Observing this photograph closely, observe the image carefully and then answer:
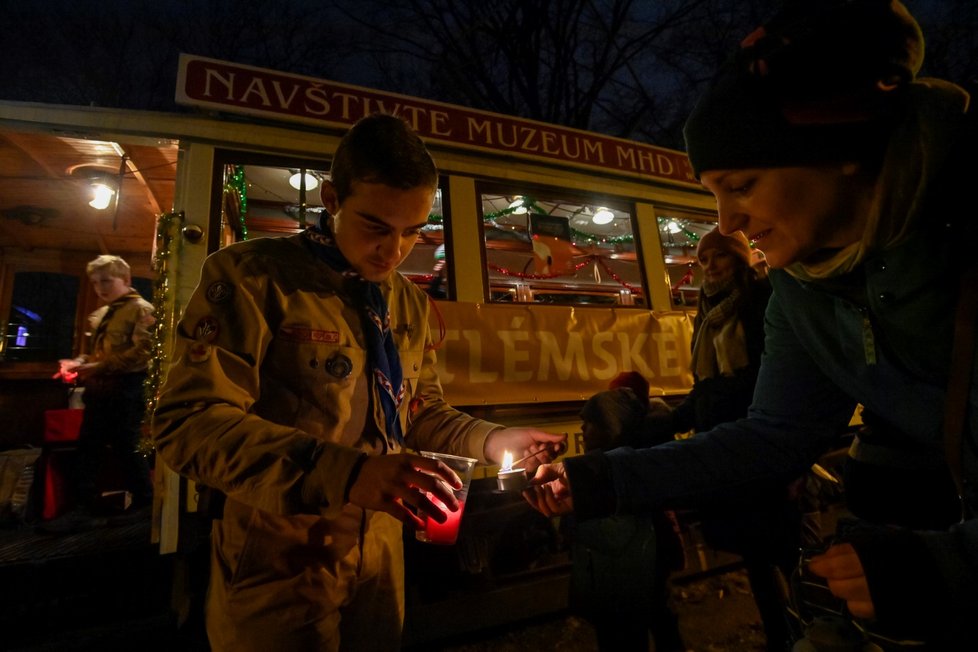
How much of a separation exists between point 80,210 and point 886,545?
881 cm

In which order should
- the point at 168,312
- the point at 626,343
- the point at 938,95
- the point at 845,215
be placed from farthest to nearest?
the point at 626,343 → the point at 168,312 → the point at 845,215 → the point at 938,95

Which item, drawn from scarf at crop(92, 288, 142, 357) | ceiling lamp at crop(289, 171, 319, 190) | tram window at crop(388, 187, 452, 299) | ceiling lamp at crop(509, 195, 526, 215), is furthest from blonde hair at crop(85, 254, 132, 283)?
ceiling lamp at crop(509, 195, 526, 215)

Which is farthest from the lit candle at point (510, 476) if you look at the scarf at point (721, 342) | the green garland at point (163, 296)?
the green garland at point (163, 296)

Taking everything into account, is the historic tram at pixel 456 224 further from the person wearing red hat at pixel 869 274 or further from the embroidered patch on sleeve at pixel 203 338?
the person wearing red hat at pixel 869 274

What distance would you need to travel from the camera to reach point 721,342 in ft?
9.31

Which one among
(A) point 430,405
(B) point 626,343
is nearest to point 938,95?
(A) point 430,405

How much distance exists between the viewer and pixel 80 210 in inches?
244

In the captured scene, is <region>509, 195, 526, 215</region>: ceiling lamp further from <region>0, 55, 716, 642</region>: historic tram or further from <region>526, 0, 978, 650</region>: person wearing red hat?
<region>526, 0, 978, 650</region>: person wearing red hat

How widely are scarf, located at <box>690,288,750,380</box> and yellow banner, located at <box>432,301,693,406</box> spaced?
1318 mm

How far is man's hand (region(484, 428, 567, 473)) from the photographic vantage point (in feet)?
5.45

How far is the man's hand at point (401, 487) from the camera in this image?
1084 millimetres

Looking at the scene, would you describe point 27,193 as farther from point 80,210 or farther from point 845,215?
point 845,215

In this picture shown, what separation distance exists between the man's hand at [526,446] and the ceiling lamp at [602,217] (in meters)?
4.80

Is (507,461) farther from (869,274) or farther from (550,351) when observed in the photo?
(550,351)
